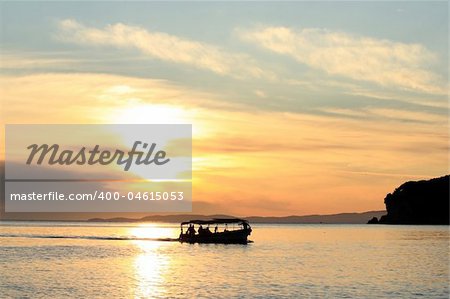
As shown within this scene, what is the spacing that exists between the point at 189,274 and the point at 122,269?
8866mm

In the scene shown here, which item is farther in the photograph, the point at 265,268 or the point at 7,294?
the point at 265,268

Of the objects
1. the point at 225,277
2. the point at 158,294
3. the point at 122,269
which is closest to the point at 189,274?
the point at 225,277

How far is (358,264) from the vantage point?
236 feet

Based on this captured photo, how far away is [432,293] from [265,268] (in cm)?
2154

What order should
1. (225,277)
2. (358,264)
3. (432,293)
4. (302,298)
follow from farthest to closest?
(358,264) → (225,277) → (432,293) → (302,298)

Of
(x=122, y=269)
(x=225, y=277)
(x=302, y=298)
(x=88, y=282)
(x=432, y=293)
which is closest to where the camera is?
(x=302, y=298)

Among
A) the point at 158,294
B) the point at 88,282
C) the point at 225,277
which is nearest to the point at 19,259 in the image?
the point at 88,282

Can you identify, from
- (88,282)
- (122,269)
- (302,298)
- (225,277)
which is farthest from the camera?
(122,269)

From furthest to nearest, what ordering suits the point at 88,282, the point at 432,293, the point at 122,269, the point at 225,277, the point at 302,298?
the point at 122,269, the point at 225,277, the point at 88,282, the point at 432,293, the point at 302,298

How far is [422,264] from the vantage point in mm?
72812

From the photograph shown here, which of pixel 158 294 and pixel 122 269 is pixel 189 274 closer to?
pixel 122 269

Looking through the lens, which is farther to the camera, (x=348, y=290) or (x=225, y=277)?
(x=225, y=277)

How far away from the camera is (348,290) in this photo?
48844mm

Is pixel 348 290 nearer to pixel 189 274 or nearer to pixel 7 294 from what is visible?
pixel 189 274
